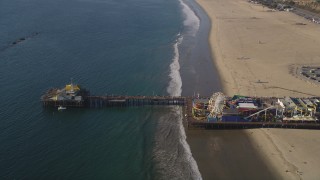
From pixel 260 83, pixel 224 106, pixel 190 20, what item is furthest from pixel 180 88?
pixel 190 20

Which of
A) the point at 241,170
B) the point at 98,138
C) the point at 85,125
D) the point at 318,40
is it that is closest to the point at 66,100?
the point at 85,125

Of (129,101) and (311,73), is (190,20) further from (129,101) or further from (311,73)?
(129,101)

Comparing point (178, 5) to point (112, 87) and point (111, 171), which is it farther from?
point (111, 171)

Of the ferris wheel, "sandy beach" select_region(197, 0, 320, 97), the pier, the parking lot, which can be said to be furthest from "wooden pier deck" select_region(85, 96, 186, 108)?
the parking lot

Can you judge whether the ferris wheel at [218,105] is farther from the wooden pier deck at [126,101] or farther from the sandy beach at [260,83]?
the wooden pier deck at [126,101]

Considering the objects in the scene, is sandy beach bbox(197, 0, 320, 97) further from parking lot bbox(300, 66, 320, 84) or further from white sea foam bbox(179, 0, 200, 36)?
white sea foam bbox(179, 0, 200, 36)

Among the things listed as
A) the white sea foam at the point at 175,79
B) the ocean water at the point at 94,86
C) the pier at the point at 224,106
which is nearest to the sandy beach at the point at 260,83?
the pier at the point at 224,106
